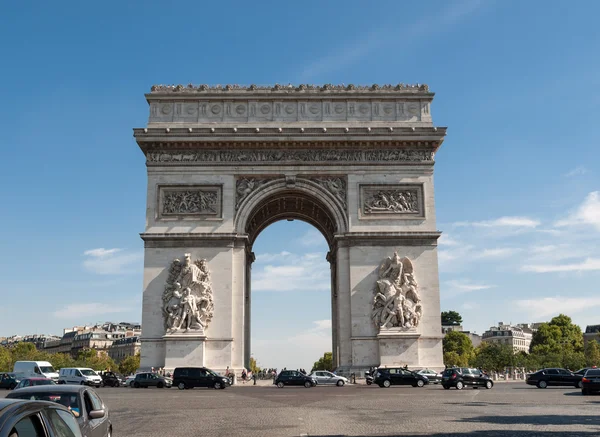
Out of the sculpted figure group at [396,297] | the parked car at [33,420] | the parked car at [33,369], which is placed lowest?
the parked car at [33,369]

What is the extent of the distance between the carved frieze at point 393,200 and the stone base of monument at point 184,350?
11.9m

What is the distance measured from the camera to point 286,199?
41094 mm

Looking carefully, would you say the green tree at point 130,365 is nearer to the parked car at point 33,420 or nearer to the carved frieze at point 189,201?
the carved frieze at point 189,201

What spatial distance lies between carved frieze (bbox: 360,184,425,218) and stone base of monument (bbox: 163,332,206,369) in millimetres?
11936

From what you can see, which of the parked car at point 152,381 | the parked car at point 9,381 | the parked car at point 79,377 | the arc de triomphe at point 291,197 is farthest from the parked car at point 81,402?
the parked car at point 9,381

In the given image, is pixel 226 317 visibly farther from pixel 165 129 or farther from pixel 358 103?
pixel 358 103

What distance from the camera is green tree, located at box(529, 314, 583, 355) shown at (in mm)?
84438

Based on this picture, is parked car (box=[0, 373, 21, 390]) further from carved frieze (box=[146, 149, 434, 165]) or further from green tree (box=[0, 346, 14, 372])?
green tree (box=[0, 346, 14, 372])

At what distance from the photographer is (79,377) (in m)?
37.0

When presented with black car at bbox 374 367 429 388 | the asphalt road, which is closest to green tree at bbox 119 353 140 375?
black car at bbox 374 367 429 388

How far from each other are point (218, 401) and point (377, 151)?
817 inches

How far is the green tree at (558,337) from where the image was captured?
84438mm

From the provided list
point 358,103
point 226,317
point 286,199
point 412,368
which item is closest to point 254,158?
point 286,199

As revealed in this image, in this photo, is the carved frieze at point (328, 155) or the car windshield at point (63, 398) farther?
the carved frieze at point (328, 155)
